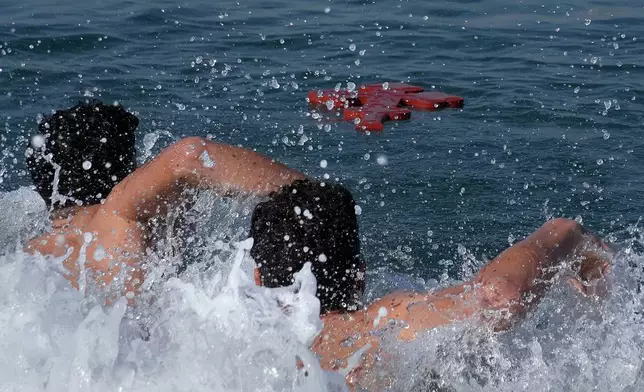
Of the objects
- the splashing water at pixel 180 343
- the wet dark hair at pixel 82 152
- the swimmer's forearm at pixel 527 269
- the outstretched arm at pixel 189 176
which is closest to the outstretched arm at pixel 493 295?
the swimmer's forearm at pixel 527 269

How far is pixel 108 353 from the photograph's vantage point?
290cm

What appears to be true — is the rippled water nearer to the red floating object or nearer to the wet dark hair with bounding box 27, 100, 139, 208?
the red floating object

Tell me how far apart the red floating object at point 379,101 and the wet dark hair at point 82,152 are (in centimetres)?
305

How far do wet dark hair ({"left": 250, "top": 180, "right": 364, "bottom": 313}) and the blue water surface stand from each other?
5.90 feet

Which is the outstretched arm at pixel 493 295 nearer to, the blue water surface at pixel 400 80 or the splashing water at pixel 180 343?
the splashing water at pixel 180 343

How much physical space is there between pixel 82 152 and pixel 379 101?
370 cm

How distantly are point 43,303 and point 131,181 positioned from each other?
2.25ft

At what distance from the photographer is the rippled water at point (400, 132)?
10.5ft

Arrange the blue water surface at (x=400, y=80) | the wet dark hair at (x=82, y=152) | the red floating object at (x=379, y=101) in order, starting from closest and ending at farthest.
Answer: the wet dark hair at (x=82, y=152) → the blue water surface at (x=400, y=80) → the red floating object at (x=379, y=101)

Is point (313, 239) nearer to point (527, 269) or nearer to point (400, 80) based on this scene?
point (527, 269)

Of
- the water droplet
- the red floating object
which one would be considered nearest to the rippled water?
the red floating object

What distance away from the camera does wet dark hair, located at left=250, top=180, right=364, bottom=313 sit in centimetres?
313

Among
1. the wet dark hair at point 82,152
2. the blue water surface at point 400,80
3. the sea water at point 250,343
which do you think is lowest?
the blue water surface at point 400,80

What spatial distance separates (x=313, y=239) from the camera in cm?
313
